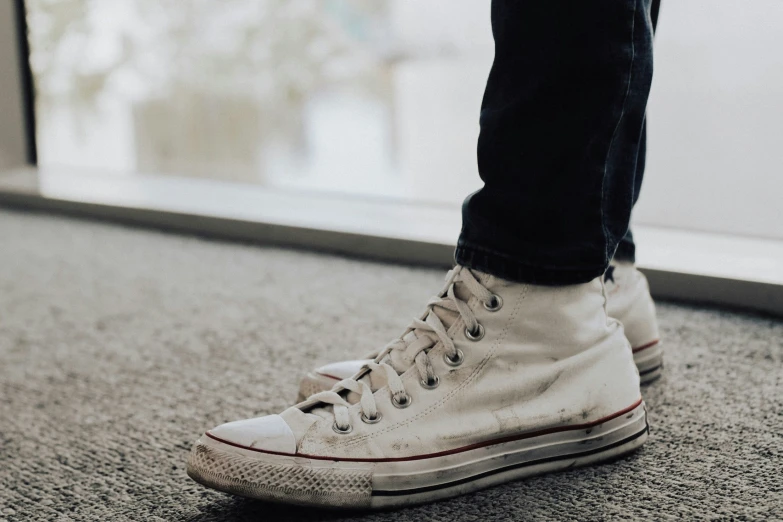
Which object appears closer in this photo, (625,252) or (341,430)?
(341,430)

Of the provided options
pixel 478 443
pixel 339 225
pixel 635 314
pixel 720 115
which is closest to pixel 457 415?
pixel 478 443

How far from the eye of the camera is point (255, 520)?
56 cm

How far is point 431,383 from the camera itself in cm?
60

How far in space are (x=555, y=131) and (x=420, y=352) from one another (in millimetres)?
203

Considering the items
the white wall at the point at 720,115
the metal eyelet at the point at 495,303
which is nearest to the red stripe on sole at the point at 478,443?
the metal eyelet at the point at 495,303

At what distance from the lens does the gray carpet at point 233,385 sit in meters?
0.58

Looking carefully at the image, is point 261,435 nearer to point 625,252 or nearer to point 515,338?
point 515,338

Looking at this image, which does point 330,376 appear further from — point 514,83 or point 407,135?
point 407,135

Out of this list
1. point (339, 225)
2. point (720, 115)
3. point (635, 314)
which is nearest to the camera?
point (635, 314)

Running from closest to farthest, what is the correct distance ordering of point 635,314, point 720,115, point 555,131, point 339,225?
point 555,131 → point 635,314 → point 720,115 → point 339,225

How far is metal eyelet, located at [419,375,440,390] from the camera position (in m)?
0.60

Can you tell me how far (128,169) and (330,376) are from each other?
1.89m

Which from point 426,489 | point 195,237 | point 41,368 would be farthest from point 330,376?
point 195,237

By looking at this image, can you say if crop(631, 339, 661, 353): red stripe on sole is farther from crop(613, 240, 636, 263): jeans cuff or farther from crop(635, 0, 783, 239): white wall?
crop(635, 0, 783, 239): white wall
